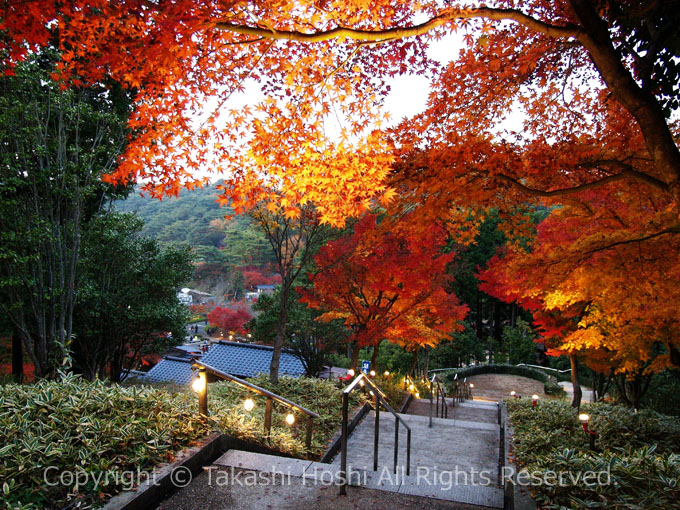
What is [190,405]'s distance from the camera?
4.71 m

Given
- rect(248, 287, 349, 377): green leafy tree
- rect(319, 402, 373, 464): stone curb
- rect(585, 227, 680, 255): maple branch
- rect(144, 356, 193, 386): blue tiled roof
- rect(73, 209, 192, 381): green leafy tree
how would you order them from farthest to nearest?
rect(144, 356, 193, 386): blue tiled roof
rect(248, 287, 349, 377): green leafy tree
rect(73, 209, 192, 381): green leafy tree
rect(319, 402, 373, 464): stone curb
rect(585, 227, 680, 255): maple branch

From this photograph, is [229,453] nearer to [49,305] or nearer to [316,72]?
[316,72]

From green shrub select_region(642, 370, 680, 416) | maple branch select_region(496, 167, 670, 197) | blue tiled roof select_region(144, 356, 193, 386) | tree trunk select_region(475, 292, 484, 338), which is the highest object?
maple branch select_region(496, 167, 670, 197)

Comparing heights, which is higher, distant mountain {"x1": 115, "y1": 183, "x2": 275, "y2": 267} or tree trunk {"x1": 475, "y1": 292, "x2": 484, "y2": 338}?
distant mountain {"x1": 115, "y1": 183, "x2": 275, "y2": 267}

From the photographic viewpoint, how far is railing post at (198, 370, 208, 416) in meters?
4.48

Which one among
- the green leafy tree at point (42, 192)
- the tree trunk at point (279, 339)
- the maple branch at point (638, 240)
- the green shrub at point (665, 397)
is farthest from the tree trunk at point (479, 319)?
the green leafy tree at point (42, 192)

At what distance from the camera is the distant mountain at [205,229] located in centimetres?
3678

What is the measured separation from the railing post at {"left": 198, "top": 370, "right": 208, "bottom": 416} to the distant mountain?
26.9 m

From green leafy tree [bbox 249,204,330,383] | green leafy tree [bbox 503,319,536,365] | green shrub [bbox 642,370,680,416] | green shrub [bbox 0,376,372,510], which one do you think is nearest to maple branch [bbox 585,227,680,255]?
green shrub [bbox 0,376,372,510]

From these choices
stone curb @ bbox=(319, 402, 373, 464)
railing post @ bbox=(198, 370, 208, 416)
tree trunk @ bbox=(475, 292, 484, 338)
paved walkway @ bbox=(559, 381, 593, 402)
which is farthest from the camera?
tree trunk @ bbox=(475, 292, 484, 338)

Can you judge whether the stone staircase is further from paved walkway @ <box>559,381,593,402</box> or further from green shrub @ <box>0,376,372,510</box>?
paved walkway @ <box>559,381,593,402</box>

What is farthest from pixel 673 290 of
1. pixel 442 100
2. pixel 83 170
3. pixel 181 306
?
pixel 181 306

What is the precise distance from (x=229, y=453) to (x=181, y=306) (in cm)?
1108

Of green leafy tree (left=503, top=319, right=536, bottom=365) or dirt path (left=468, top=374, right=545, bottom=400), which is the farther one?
green leafy tree (left=503, top=319, right=536, bottom=365)
